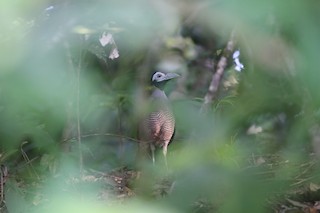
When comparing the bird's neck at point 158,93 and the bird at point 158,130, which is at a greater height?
the bird's neck at point 158,93

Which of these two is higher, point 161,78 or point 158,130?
point 161,78

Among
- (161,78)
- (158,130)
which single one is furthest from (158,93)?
(161,78)

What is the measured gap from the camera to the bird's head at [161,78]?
8.10ft

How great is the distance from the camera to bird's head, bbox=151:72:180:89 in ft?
8.10

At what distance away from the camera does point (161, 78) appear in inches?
99.8

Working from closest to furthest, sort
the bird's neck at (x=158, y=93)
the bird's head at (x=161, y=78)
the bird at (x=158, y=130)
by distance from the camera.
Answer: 1. the bird's neck at (x=158, y=93)
2. the bird at (x=158, y=130)
3. the bird's head at (x=161, y=78)

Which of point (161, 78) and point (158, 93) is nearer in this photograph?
point (158, 93)

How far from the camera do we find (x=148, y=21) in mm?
389

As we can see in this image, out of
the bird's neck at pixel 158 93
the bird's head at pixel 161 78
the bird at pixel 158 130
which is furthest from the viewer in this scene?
the bird's head at pixel 161 78

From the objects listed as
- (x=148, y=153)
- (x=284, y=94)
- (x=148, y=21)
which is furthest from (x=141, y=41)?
(x=148, y=153)

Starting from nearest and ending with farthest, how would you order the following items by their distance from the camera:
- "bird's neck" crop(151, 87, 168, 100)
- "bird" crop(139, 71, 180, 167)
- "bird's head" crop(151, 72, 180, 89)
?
"bird's neck" crop(151, 87, 168, 100), "bird" crop(139, 71, 180, 167), "bird's head" crop(151, 72, 180, 89)

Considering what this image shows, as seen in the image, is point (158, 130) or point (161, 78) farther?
point (161, 78)

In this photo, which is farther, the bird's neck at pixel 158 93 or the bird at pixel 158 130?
the bird at pixel 158 130

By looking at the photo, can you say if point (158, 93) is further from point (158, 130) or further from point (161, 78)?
point (161, 78)
